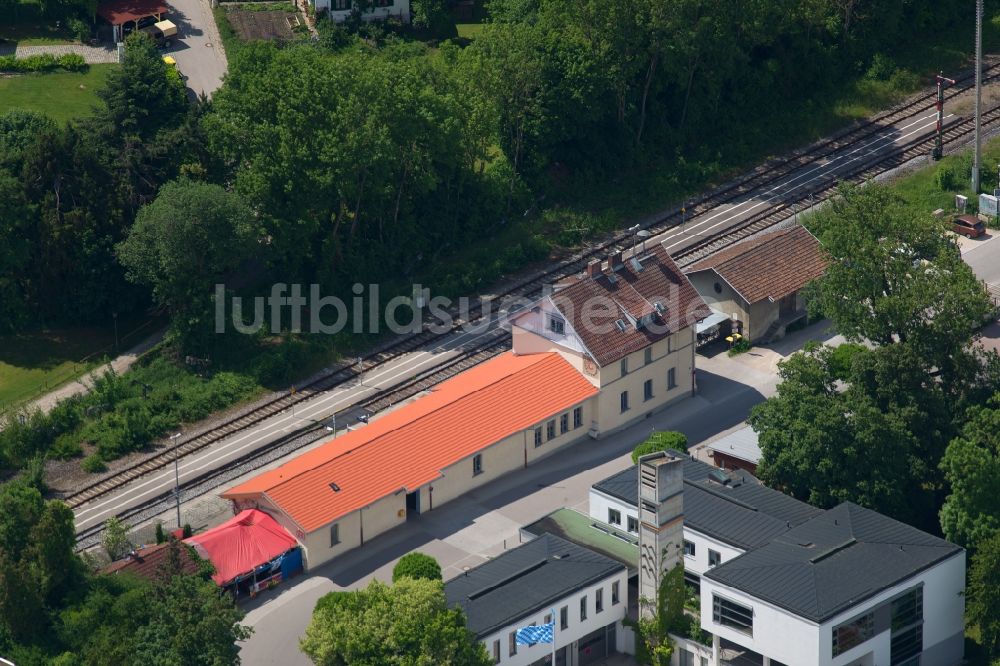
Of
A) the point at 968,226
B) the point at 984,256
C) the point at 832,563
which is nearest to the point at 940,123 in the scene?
the point at 968,226

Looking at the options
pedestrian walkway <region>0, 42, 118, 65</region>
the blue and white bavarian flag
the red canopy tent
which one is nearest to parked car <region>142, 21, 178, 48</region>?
pedestrian walkway <region>0, 42, 118, 65</region>

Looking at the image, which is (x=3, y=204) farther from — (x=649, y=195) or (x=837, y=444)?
(x=837, y=444)

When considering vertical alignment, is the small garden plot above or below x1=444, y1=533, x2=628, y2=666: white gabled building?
above

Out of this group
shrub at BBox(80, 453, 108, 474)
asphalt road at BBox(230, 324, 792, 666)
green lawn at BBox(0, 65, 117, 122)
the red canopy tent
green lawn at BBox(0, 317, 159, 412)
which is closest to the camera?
asphalt road at BBox(230, 324, 792, 666)

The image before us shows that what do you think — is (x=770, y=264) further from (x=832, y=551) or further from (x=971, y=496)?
(x=832, y=551)

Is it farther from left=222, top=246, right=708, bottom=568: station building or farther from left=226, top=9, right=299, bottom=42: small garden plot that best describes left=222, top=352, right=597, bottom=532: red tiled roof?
left=226, top=9, right=299, bottom=42: small garden plot

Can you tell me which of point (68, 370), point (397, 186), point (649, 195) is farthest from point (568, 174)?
point (68, 370)

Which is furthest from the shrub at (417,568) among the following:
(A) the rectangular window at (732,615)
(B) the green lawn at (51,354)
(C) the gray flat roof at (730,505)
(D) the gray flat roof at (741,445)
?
(B) the green lawn at (51,354)

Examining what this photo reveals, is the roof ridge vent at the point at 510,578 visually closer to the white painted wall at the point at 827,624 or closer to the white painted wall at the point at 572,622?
the white painted wall at the point at 572,622
